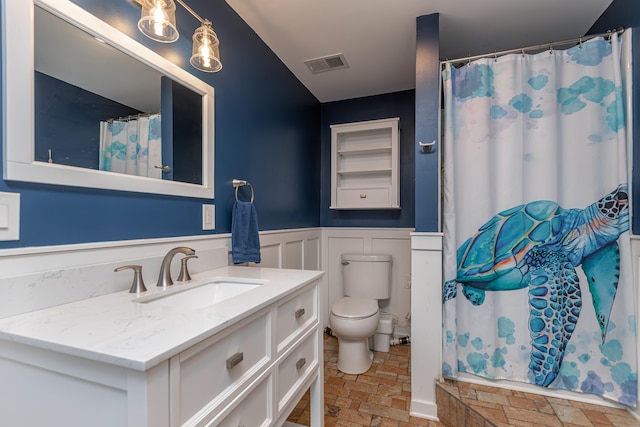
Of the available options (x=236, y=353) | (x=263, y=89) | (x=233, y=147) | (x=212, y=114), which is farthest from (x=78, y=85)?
(x=263, y=89)

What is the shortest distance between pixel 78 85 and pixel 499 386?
2.36 metres

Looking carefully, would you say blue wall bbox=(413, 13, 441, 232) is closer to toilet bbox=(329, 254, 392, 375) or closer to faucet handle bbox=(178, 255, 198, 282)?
toilet bbox=(329, 254, 392, 375)

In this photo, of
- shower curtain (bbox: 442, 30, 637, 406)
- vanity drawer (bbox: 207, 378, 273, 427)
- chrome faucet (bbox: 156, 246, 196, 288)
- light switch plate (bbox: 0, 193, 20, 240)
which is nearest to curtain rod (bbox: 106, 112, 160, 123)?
light switch plate (bbox: 0, 193, 20, 240)

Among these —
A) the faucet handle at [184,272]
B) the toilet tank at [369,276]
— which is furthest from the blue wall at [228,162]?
the toilet tank at [369,276]

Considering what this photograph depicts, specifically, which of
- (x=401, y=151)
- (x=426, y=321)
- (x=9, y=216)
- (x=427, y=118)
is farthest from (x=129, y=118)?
(x=401, y=151)

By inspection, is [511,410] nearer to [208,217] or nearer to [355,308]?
[355,308]

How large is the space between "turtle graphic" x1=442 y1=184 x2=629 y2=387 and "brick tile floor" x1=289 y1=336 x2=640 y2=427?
0.18 meters

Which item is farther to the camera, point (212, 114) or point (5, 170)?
point (212, 114)

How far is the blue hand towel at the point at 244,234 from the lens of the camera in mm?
1608

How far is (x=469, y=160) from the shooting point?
174 centimetres

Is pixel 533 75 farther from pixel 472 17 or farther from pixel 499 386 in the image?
pixel 499 386

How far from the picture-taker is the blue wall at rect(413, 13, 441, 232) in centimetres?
178

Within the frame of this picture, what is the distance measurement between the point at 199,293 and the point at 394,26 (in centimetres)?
193

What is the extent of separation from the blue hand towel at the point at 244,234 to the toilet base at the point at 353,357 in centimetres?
104
